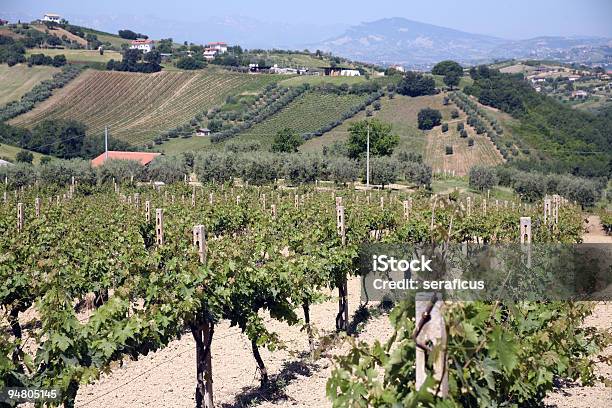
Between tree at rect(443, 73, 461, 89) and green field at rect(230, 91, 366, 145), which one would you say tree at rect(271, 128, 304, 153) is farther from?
tree at rect(443, 73, 461, 89)

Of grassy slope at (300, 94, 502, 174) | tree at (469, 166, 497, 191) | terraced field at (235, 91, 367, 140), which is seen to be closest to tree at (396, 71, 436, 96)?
grassy slope at (300, 94, 502, 174)

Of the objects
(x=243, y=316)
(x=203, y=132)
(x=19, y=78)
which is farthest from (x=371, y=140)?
(x=19, y=78)

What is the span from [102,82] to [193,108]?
12.7 metres

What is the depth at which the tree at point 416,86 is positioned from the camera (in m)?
74.3

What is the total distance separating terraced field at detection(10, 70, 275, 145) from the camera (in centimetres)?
7125

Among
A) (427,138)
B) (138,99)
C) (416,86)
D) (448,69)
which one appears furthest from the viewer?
(448,69)

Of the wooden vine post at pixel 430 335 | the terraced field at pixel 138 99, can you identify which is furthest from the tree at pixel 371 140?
the wooden vine post at pixel 430 335

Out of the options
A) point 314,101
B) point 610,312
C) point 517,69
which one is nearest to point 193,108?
point 314,101

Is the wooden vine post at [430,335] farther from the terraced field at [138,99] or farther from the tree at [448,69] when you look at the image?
the tree at [448,69]

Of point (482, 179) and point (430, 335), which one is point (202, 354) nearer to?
point (430, 335)

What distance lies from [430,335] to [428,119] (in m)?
62.5

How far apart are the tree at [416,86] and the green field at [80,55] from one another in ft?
122

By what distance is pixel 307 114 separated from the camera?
71438 mm

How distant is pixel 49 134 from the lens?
61438 millimetres
